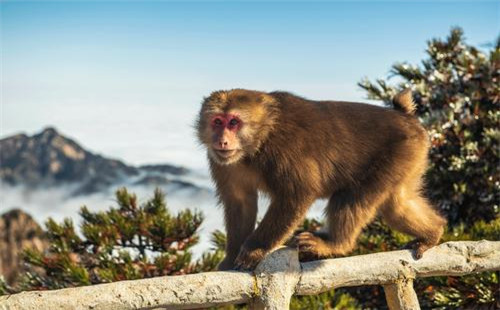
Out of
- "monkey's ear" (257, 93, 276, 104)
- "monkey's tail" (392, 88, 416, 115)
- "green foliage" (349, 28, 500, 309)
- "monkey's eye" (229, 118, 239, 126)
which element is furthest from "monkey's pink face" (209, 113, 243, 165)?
"green foliage" (349, 28, 500, 309)

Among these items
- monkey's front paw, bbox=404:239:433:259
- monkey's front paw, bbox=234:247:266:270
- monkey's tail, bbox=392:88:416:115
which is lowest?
monkey's front paw, bbox=404:239:433:259

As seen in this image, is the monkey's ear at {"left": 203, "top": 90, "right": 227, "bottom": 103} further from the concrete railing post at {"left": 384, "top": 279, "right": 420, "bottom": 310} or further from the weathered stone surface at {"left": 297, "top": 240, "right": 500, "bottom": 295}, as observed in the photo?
the concrete railing post at {"left": 384, "top": 279, "right": 420, "bottom": 310}

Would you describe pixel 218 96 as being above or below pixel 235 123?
above

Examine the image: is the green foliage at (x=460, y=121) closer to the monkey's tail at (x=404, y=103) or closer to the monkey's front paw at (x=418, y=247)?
the monkey's tail at (x=404, y=103)

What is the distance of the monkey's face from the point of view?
465 cm

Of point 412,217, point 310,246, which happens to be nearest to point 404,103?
point 412,217

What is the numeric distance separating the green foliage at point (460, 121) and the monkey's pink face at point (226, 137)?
4.24 metres

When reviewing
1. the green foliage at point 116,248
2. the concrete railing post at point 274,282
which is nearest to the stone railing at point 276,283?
the concrete railing post at point 274,282

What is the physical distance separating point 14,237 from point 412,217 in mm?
9205

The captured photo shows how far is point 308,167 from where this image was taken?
468 cm

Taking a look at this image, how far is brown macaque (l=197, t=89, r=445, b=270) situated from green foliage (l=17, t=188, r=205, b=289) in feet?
5.90

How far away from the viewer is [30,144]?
18.4 metres

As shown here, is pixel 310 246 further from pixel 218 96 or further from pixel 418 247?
pixel 218 96

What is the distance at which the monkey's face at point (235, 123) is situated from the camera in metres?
4.65
